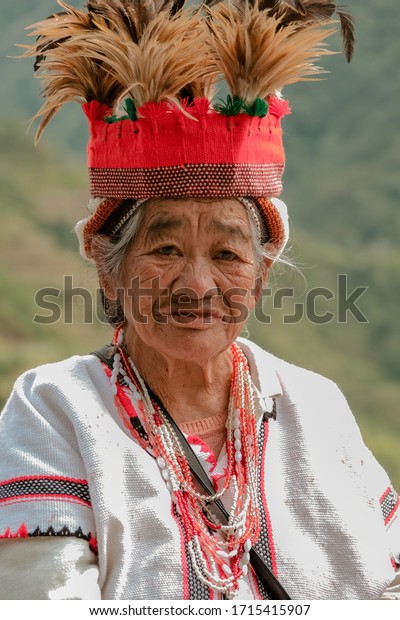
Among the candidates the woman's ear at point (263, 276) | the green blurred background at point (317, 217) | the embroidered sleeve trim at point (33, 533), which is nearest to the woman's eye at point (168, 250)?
the woman's ear at point (263, 276)

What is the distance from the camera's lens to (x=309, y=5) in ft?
10.3

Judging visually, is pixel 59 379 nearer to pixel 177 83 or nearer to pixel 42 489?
pixel 42 489

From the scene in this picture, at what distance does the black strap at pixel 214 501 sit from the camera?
113 inches

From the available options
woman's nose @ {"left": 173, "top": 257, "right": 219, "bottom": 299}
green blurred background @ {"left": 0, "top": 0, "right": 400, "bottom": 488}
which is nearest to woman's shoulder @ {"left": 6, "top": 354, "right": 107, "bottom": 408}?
woman's nose @ {"left": 173, "top": 257, "right": 219, "bottom": 299}

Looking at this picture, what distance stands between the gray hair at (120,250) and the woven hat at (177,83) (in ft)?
0.12

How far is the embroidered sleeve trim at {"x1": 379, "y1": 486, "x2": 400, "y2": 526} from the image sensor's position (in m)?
3.29

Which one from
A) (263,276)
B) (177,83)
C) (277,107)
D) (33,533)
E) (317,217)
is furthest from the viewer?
(317,217)

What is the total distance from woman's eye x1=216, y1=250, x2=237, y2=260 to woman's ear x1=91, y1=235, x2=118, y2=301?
0.39 meters

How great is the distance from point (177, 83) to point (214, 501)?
4.10 ft

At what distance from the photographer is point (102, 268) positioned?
3.23m

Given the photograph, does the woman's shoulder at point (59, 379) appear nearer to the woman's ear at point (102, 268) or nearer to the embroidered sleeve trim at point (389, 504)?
the woman's ear at point (102, 268)

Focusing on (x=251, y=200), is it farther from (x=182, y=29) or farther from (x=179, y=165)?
(x=182, y=29)

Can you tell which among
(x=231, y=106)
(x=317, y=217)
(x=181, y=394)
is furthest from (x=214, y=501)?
(x=317, y=217)

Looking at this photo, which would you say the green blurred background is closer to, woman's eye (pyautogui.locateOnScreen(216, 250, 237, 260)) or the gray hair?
the gray hair
